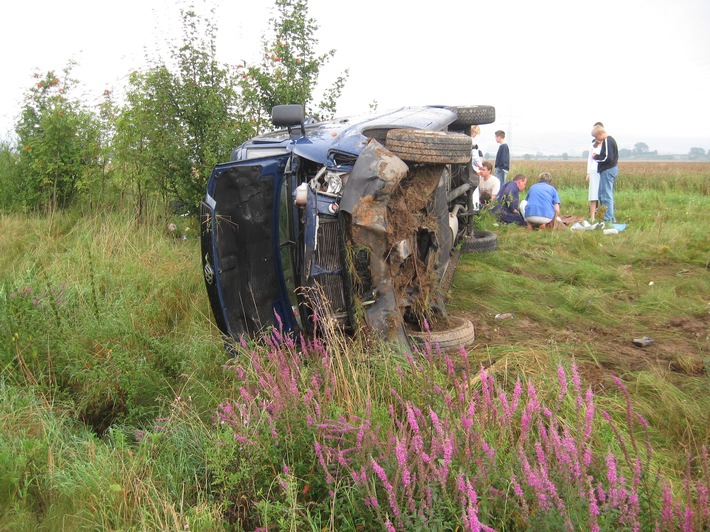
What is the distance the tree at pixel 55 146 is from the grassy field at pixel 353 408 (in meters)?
2.03

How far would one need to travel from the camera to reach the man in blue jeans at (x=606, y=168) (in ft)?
36.8

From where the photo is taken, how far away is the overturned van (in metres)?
4.38

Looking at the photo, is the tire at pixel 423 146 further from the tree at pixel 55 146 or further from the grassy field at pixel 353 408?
the tree at pixel 55 146

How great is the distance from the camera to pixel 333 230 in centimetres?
451

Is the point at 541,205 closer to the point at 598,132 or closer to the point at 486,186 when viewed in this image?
the point at 486,186

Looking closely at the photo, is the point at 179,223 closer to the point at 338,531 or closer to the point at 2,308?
the point at 2,308

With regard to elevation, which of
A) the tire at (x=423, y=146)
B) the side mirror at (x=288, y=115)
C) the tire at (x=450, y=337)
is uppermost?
the side mirror at (x=288, y=115)

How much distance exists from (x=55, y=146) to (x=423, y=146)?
22.4ft

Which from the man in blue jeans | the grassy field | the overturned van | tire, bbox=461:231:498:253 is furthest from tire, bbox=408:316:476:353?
the man in blue jeans

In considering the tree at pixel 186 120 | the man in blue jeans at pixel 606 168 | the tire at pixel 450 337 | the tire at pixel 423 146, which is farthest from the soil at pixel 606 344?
the man in blue jeans at pixel 606 168

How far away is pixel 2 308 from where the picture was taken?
4.89 meters

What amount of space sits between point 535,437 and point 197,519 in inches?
62.7

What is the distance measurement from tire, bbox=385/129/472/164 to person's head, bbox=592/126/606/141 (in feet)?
24.8

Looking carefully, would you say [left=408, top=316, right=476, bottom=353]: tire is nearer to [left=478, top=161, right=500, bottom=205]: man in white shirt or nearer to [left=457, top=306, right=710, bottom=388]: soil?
[left=457, top=306, right=710, bottom=388]: soil
